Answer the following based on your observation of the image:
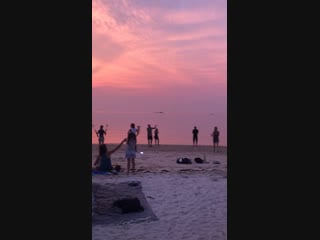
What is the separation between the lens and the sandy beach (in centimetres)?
780

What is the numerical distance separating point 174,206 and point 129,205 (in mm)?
1195

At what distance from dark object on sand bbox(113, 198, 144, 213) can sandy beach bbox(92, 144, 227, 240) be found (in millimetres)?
164

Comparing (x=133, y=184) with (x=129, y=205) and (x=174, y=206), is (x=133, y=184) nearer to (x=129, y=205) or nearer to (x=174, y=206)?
(x=174, y=206)

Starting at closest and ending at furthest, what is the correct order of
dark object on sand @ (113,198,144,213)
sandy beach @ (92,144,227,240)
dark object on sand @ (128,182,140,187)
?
1. sandy beach @ (92,144,227,240)
2. dark object on sand @ (113,198,144,213)
3. dark object on sand @ (128,182,140,187)

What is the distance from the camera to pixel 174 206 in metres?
9.86

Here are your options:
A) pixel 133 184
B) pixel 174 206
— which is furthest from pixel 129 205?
pixel 133 184

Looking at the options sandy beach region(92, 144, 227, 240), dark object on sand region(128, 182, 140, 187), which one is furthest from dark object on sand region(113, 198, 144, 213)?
dark object on sand region(128, 182, 140, 187)

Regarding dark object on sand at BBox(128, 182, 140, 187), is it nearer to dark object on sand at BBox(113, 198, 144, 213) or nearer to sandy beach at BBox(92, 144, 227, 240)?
sandy beach at BBox(92, 144, 227, 240)

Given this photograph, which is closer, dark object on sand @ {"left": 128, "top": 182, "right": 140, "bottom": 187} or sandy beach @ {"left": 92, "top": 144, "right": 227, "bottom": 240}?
sandy beach @ {"left": 92, "top": 144, "right": 227, "bottom": 240}

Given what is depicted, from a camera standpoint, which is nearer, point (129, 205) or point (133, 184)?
point (129, 205)

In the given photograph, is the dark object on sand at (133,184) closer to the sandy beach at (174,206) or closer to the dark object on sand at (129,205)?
the sandy beach at (174,206)
